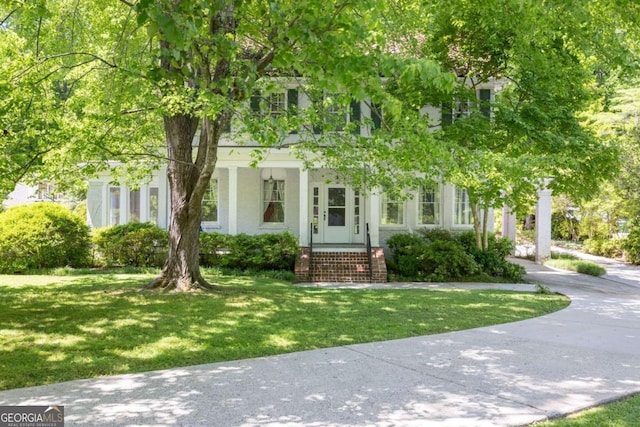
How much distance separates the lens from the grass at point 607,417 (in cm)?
421

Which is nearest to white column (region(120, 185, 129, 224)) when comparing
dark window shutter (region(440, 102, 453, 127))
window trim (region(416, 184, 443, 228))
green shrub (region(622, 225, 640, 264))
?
window trim (region(416, 184, 443, 228))

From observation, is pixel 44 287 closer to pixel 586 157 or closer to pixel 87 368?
pixel 87 368

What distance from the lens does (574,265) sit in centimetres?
1878

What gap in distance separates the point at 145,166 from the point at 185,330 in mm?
5883

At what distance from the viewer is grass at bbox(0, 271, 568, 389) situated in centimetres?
619

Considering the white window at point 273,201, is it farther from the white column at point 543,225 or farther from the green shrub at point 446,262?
the white column at point 543,225

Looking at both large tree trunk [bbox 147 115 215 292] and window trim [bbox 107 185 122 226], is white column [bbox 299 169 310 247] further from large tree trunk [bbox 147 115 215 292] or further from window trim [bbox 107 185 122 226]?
window trim [bbox 107 185 122 226]

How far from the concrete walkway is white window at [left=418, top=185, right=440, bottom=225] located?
11.4 metres

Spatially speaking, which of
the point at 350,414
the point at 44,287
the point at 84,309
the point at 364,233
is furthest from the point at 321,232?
the point at 350,414

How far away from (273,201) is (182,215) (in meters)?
7.89

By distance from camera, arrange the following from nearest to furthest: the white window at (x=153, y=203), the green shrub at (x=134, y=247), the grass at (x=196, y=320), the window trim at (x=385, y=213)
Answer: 1. the grass at (x=196, y=320)
2. the green shrub at (x=134, y=247)
3. the window trim at (x=385, y=213)
4. the white window at (x=153, y=203)

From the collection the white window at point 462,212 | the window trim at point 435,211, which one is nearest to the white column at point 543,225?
the white window at point 462,212

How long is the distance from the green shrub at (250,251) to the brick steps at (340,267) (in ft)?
1.73

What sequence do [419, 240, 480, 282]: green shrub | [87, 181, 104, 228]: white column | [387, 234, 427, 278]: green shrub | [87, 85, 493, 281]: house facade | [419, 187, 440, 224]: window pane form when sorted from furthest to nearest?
1. [87, 181, 104, 228]: white column
2. [419, 187, 440, 224]: window pane
3. [87, 85, 493, 281]: house facade
4. [387, 234, 427, 278]: green shrub
5. [419, 240, 480, 282]: green shrub
